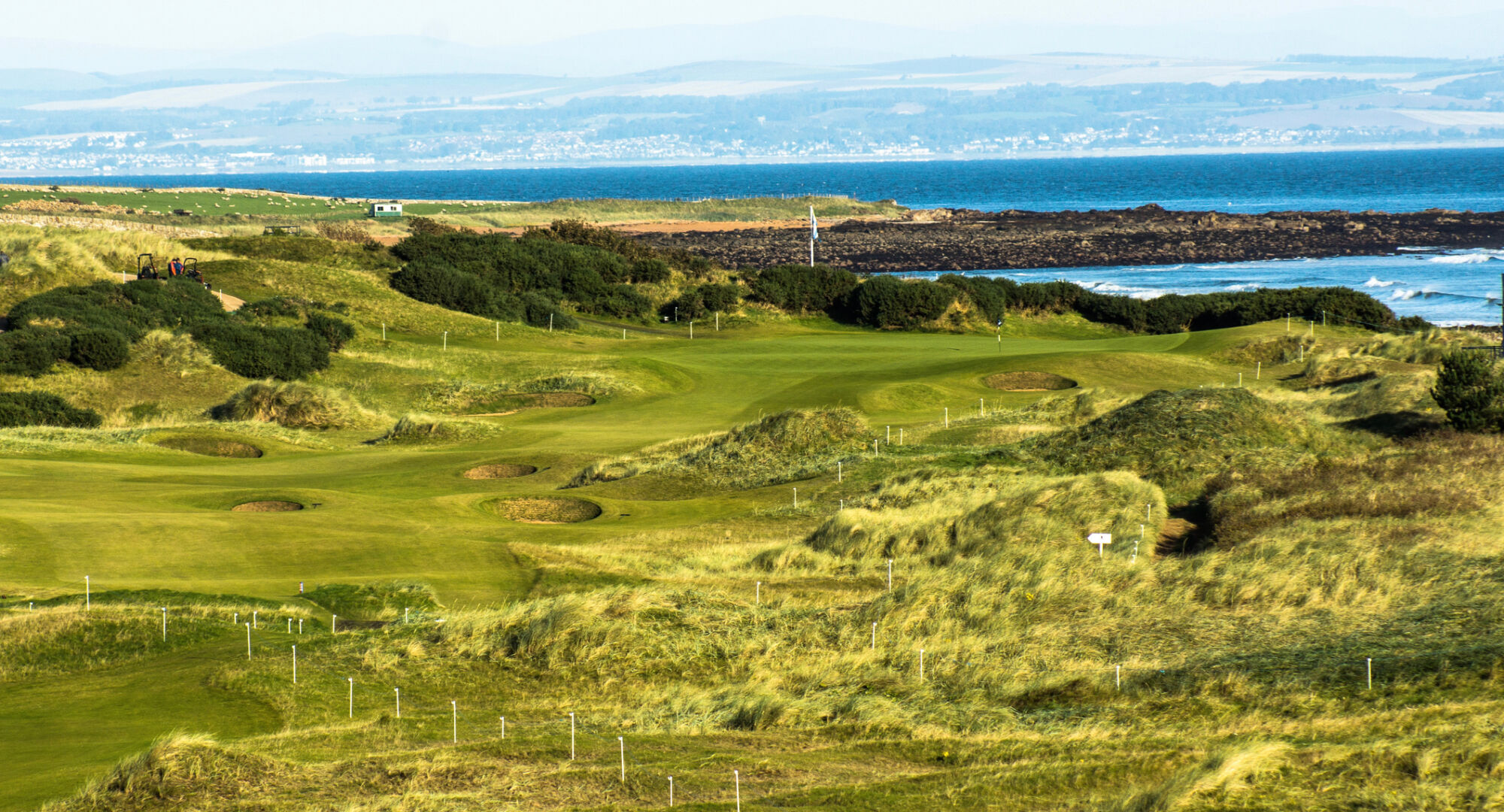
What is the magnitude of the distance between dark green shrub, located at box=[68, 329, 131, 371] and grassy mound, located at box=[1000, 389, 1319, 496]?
99.1 feet

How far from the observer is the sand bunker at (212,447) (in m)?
36.2

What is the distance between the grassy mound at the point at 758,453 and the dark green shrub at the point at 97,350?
21.7 metres

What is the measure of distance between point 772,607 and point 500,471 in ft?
48.7

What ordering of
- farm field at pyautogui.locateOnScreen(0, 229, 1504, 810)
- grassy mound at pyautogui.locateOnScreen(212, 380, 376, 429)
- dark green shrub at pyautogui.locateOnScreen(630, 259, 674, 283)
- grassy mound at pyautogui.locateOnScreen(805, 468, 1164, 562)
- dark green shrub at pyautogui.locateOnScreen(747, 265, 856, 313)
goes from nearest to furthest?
farm field at pyautogui.locateOnScreen(0, 229, 1504, 810)
grassy mound at pyautogui.locateOnScreen(805, 468, 1164, 562)
grassy mound at pyautogui.locateOnScreen(212, 380, 376, 429)
dark green shrub at pyautogui.locateOnScreen(747, 265, 856, 313)
dark green shrub at pyautogui.locateOnScreen(630, 259, 674, 283)

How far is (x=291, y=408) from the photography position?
1646 inches

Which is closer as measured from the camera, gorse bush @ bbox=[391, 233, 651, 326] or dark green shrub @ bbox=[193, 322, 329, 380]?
dark green shrub @ bbox=[193, 322, 329, 380]

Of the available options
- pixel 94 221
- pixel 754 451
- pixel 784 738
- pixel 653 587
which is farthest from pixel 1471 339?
pixel 94 221

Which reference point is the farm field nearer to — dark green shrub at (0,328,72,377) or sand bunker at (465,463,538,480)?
sand bunker at (465,463,538,480)

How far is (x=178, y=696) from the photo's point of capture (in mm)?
14766

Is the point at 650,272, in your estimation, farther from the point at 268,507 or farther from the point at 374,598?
the point at 374,598

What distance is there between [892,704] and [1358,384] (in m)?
30.8

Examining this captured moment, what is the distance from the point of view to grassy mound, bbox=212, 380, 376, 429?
41.7 m

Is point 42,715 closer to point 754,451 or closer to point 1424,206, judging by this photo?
point 754,451

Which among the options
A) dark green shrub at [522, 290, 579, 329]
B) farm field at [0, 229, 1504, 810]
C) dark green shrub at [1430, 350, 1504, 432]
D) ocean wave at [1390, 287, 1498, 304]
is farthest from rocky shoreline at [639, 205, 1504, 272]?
dark green shrub at [1430, 350, 1504, 432]
